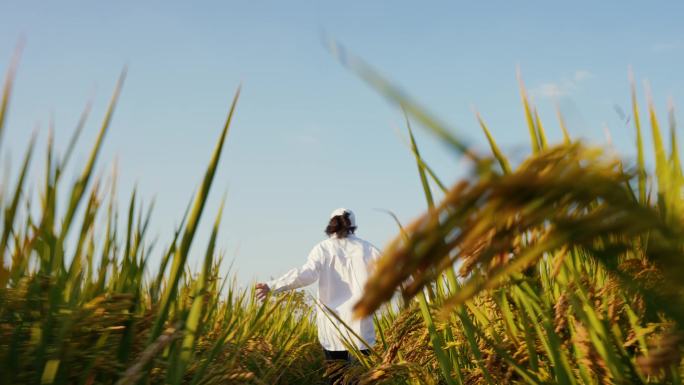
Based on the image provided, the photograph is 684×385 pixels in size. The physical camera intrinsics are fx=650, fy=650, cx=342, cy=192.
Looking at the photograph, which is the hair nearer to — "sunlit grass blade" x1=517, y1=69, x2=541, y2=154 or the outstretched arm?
the outstretched arm

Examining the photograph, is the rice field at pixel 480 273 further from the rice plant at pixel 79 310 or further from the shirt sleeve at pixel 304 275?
the shirt sleeve at pixel 304 275

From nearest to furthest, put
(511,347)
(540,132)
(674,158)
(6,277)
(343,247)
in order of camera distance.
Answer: (6,277), (674,158), (511,347), (540,132), (343,247)

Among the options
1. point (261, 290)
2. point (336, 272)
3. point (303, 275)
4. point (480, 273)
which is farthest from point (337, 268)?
point (480, 273)

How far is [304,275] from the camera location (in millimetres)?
6508

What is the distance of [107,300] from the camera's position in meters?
1.42

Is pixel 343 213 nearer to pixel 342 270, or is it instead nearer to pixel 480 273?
pixel 342 270

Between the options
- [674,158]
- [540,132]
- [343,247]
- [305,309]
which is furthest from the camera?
[305,309]

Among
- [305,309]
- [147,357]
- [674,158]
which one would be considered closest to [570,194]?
[147,357]

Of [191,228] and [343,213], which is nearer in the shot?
[191,228]

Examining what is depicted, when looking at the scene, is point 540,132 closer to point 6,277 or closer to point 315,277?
point 6,277

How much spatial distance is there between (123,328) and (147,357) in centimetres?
34

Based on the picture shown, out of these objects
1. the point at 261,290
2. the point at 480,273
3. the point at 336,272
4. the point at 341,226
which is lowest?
the point at 480,273

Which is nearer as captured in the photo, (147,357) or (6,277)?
(147,357)

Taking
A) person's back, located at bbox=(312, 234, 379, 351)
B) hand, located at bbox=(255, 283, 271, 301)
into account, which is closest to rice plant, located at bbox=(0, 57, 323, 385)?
hand, located at bbox=(255, 283, 271, 301)
